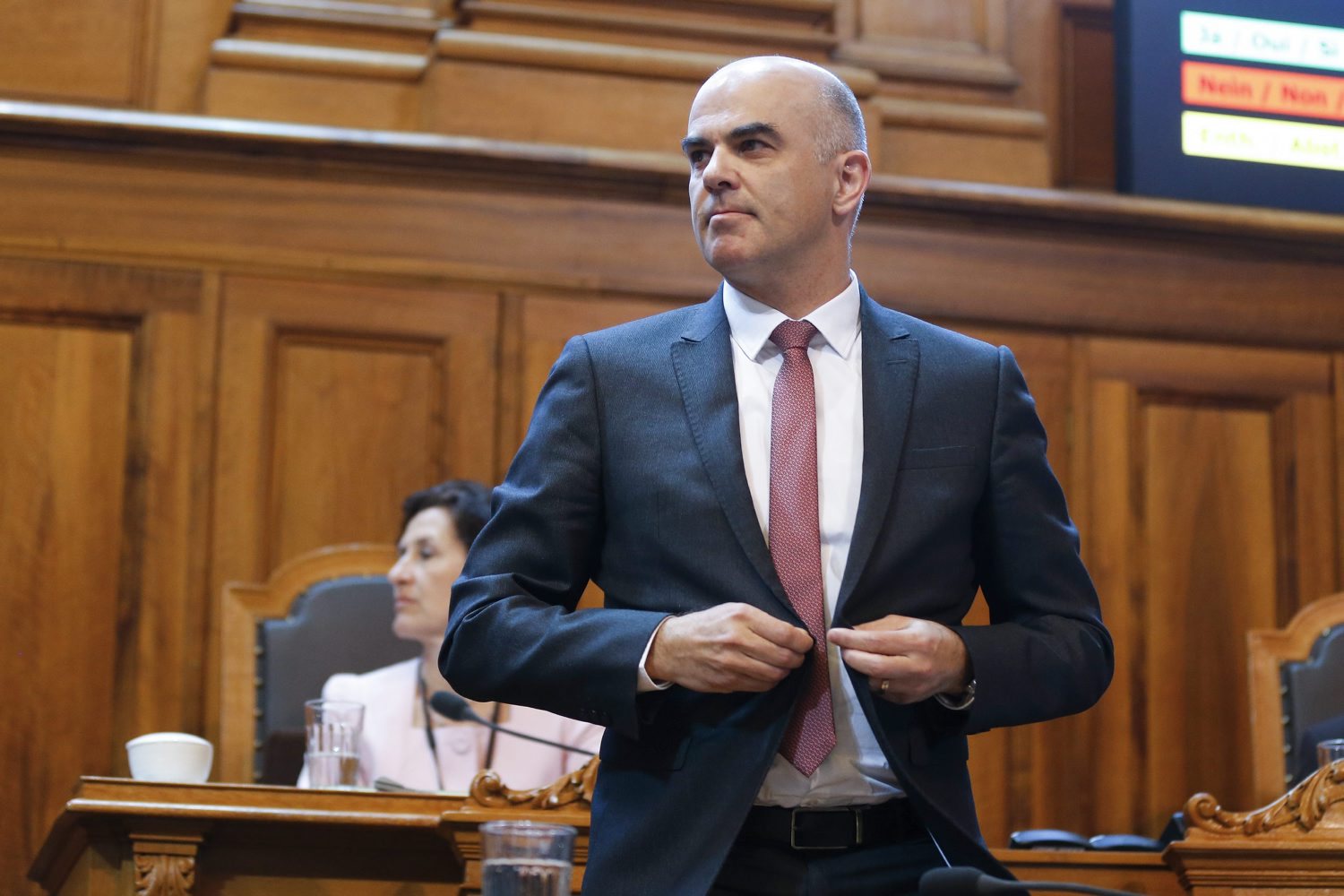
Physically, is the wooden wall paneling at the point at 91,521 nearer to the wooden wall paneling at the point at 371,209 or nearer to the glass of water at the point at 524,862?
the wooden wall paneling at the point at 371,209

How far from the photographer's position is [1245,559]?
4590 mm

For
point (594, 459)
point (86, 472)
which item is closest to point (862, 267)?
point (86, 472)

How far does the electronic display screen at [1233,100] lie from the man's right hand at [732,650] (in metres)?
3.24

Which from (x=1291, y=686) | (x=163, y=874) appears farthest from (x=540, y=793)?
(x=1291, y=686)

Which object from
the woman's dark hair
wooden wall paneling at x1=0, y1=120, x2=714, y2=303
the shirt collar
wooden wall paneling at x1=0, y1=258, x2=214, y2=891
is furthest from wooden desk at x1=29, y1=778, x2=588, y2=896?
wooden wall paneling at x1=0, y1=120, x2=714, y2=303

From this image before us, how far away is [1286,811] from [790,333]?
1.03m

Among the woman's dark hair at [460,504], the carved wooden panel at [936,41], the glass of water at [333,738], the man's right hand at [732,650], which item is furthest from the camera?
the carved wooden panel at [936,41]

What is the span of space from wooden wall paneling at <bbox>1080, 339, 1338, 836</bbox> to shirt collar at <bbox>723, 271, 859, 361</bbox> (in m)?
2.71

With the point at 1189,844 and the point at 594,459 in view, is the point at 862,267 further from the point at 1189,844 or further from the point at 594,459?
the point at 594,459

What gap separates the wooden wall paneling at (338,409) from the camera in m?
4.17

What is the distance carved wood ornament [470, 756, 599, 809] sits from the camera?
2.42m

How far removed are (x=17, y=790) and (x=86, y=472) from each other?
2.42ft

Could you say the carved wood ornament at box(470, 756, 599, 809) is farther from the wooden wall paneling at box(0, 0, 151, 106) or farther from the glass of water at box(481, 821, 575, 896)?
the wooden wall paneling at box(0, 0, 151, 106)

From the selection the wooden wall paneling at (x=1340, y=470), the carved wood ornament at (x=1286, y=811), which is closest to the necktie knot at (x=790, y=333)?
the carved wood ornament at (x=1286, y=811)
